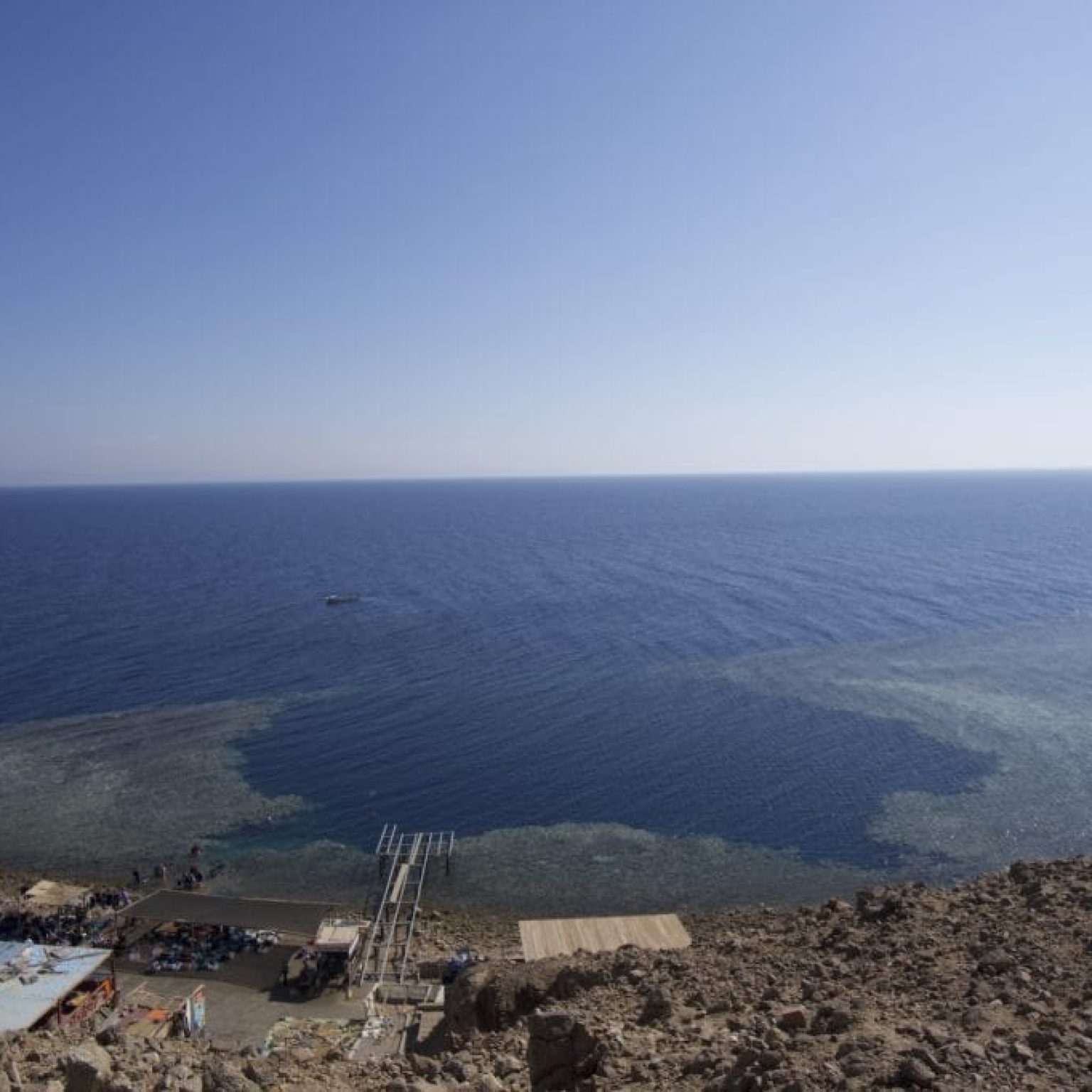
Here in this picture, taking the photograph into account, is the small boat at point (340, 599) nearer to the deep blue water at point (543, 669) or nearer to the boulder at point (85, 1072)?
the deep blue water at point (543, 669)

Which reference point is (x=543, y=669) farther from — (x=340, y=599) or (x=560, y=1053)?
(x=560, y=1053)

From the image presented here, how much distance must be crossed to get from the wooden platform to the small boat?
3205 inches

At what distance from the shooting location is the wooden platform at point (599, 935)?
3231cm

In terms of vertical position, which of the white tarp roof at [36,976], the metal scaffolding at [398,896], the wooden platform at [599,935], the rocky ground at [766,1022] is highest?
the rocky ground at [766,1022]

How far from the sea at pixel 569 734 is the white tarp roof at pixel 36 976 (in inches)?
632

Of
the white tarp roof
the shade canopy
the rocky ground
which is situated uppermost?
the rocky ground

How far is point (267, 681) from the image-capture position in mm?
75500

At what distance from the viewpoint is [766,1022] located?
58.2 ft

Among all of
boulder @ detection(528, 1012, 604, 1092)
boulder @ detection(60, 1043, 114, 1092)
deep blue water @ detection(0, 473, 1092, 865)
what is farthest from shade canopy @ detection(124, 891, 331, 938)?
boulder @ detection(528, 1012, 604, 1092)

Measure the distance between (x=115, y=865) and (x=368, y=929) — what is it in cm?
1889

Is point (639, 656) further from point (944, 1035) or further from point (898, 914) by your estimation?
point (944, 1035)

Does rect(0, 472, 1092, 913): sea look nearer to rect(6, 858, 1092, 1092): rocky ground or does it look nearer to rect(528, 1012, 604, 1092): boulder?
rect(6, 858, 1092, 1092): rocky ground

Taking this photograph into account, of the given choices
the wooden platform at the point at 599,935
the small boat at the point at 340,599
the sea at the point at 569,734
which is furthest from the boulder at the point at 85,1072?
the small boat at the point at 340,599

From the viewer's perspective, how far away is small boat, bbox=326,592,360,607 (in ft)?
365
